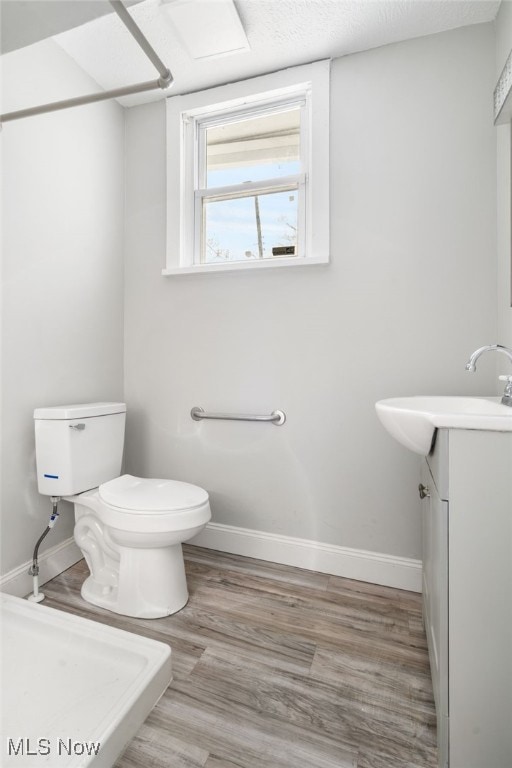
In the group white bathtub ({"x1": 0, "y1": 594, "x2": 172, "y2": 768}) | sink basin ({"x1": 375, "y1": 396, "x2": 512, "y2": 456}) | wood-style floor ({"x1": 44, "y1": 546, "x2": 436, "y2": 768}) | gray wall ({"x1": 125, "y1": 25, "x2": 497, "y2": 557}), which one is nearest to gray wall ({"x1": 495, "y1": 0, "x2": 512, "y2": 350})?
gray wall ({"x1": 125, "y1": 25, "x2": 497, "y2": 557})

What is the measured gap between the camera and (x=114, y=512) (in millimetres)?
1462

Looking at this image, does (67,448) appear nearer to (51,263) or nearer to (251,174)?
(51,263)

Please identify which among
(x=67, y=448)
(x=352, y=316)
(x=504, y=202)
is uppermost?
(x=504, y=202)

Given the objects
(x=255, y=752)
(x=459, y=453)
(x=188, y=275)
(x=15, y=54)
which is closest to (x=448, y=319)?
(x=459, y=453)

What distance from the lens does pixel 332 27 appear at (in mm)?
1607

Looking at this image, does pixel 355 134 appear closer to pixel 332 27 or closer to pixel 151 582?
pixel 332 27

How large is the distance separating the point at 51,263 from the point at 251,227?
0.97 metres

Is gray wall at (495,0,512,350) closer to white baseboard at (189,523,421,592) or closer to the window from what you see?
the window

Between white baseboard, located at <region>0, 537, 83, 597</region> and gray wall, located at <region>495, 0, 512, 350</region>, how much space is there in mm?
2046

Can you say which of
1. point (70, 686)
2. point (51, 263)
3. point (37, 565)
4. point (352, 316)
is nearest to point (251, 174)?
point (352, 316)

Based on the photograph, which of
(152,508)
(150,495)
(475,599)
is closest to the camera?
(475,599)

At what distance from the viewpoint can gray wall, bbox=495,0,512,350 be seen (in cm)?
139

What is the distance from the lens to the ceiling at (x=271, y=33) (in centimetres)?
151

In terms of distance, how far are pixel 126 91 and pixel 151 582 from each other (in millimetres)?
1602
